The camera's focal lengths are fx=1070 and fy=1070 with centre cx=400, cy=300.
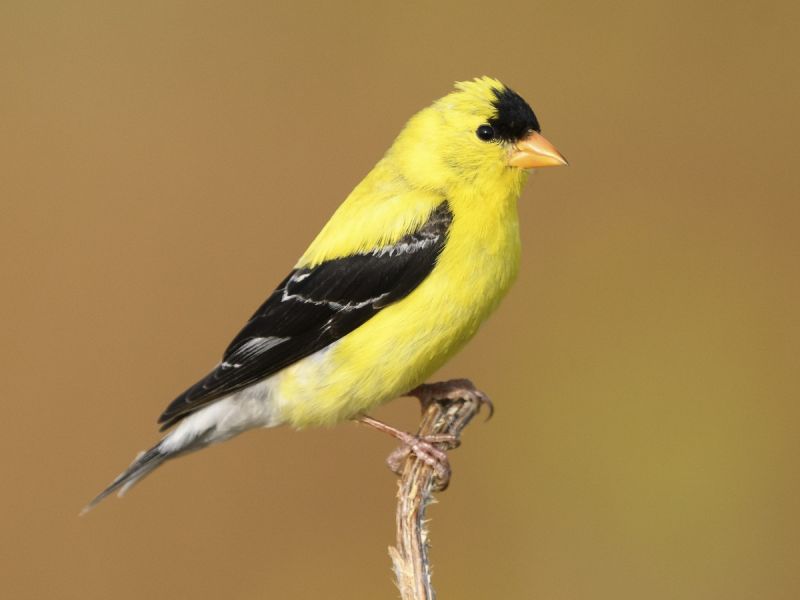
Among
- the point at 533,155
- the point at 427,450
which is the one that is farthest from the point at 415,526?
the point at 533,155

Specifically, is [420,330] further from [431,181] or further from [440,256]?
[431,181]

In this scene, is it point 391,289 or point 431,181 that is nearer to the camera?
point 391,289

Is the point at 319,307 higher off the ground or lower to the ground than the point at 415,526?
higher

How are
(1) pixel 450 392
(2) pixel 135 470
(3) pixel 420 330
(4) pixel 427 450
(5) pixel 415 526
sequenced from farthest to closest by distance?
1. (1) pixel 450 392
2. (2) pixel 135 470
3. (4) pixel 427 450
4. (3) pixel 420 330
5. (5) pixel 415 526

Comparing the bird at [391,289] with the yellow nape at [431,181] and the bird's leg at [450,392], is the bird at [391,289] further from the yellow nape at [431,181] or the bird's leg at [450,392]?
the bird's leg at [450,392]

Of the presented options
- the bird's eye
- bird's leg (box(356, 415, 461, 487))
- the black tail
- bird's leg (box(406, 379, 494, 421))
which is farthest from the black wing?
bird's leg (box(406, 379, 494, 421))

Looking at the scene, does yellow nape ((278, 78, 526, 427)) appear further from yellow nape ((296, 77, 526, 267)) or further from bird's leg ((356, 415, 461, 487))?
bird's leg ((356, 415, 461, 487))
